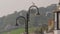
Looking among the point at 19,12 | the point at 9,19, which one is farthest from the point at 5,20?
the point at 19,12

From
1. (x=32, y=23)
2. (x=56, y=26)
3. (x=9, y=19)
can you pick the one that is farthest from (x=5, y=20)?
(x=56, y=26)

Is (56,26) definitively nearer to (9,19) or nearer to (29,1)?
(29,1)

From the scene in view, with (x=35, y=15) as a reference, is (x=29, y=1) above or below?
above

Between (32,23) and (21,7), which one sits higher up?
(21,7)

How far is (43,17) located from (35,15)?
16cm

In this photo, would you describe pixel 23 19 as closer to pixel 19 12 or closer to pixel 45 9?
pixel 19 12

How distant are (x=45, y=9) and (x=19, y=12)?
1.61ft

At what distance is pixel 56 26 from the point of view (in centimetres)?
283

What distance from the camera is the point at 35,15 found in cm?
295

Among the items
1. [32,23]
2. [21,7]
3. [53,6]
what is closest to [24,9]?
[21,7]

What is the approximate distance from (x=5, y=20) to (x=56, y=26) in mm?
917

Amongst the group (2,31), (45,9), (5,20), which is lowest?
(2,31)

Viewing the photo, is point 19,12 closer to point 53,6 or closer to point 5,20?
point 5,20

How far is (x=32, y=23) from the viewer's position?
9.63ft
